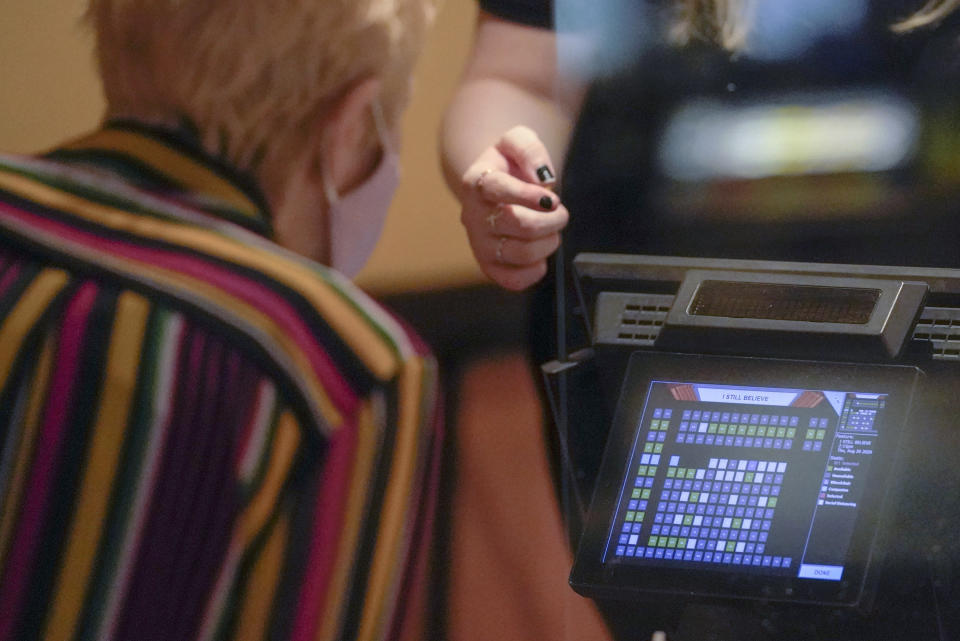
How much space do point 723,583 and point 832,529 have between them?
0.11 meters

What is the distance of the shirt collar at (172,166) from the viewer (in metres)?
0.85

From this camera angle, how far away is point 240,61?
0.89m

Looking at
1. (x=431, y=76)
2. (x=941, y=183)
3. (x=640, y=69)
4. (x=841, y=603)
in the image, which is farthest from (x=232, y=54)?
(x=941, y=183)

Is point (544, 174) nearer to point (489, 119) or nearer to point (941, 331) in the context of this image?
point (489, 119)

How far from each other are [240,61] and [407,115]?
0.41 m

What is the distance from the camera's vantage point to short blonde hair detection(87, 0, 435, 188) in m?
0.88

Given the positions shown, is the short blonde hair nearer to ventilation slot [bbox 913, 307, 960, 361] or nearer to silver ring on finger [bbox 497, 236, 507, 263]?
silver ring on finger [bbox 497, 236, 507, 263]

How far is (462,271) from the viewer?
134 centimetres

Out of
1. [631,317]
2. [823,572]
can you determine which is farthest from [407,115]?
[823,572]

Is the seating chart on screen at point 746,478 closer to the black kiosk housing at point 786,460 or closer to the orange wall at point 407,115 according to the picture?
the black kiosk housing at point 786,460

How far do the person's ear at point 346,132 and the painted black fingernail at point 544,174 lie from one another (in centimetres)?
28

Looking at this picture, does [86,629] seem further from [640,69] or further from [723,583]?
Answer: [640,69]

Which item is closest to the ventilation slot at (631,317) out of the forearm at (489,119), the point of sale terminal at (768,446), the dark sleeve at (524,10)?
the point of sale terminal at (768,446)

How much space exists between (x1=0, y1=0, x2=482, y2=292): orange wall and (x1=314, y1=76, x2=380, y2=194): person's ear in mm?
265
